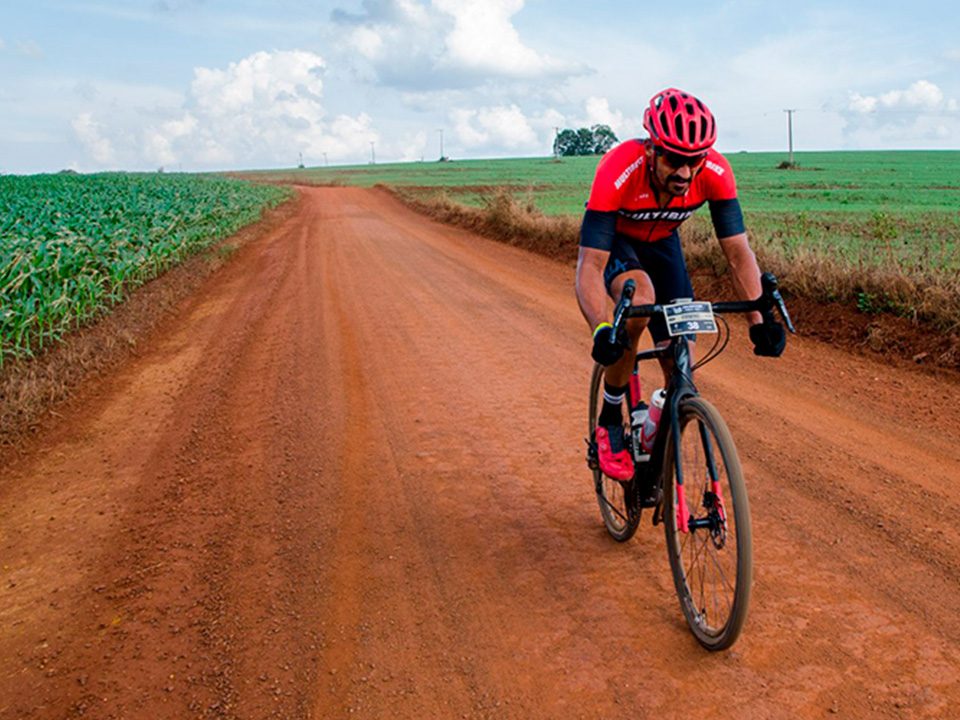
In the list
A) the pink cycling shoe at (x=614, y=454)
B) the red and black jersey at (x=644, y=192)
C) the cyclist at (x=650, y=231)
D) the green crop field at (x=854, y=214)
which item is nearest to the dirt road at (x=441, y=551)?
the pink cycling shoe at (x=614, y=454)

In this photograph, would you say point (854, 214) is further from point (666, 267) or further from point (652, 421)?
point (652, 421)

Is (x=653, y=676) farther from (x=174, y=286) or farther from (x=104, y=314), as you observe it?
(x=174, y=286)

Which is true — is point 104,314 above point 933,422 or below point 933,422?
above

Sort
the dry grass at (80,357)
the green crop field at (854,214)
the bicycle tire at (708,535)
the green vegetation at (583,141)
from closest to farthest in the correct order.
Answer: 1. the bicycle tire at (708,535)
2. the dry grass at (80,357)
3. the green crop field at (854,214)
4. the green vegetation at (583,141)

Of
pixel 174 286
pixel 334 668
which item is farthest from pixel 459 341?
pixel 174 286

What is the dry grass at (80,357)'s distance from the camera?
651 cm

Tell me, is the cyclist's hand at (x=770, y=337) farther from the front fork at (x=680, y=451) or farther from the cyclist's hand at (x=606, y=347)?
the cyclist's hand at (x=606, y=347)

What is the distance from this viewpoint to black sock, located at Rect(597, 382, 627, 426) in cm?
403

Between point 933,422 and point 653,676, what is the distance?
3.99 m

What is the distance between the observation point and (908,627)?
10.8 ft

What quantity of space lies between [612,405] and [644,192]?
109 centimetres

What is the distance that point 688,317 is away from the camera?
3.19m

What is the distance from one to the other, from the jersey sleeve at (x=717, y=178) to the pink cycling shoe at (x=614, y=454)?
49.5 inches

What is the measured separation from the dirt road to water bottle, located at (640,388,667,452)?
0.67 m
